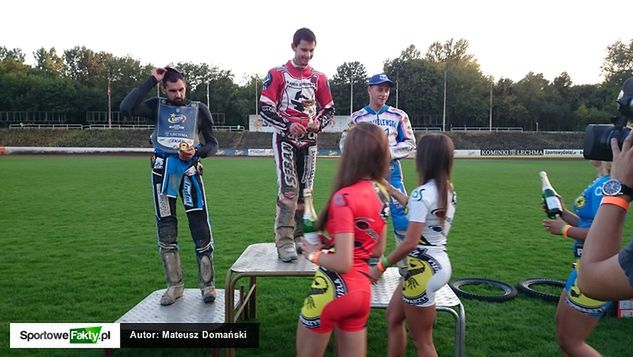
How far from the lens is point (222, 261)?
340 inches

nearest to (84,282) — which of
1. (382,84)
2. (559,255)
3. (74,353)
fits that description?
(74,353)

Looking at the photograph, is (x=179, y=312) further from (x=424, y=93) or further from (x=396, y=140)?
(x=424, y=93)

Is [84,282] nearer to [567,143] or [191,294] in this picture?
[191,294]

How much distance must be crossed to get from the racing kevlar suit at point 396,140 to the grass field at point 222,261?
135cm

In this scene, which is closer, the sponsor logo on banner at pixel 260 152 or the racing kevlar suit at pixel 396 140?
the racing kevlar suit at pixel 396 140

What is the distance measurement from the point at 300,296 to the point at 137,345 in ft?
8.86

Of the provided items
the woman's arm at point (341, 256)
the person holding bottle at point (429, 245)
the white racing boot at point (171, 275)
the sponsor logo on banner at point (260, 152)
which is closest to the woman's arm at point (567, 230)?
the person holding bottle at point (429, 245)

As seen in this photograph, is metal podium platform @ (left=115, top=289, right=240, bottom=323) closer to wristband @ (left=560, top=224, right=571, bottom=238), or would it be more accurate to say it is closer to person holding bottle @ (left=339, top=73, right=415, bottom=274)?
person holding bottle @ (left=339, top=73, right=415, bottom=274)

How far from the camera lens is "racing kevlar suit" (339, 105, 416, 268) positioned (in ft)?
18.6

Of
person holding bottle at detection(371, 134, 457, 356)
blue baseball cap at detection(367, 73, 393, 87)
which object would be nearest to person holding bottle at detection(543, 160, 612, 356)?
person holding bottle at detection(371, 134, 457, 356)

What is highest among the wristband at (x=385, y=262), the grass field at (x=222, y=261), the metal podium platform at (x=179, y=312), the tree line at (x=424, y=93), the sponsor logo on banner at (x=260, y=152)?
the tree line at (x=424, y=93)

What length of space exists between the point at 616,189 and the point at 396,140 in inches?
158

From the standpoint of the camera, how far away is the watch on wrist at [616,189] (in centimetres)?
185

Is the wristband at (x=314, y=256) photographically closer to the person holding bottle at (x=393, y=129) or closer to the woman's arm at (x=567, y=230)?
the woman's arm at (x=567, y=230)
